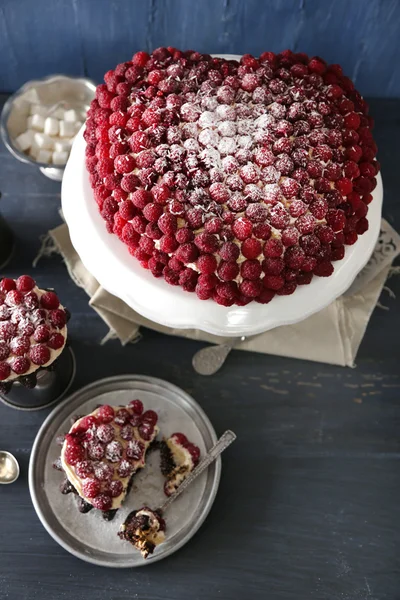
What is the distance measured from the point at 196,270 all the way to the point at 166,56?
46 centimetres

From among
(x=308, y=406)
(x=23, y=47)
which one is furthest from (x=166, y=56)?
(x=308, y=406)

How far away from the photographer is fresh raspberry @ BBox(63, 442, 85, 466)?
1.18m

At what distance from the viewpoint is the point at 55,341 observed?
3.89 feet

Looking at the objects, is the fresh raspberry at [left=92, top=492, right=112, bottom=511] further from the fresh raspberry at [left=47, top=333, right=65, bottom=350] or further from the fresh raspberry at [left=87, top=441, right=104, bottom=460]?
the fresh raspberry at [left=47, top=333, right=65, bottom=350]

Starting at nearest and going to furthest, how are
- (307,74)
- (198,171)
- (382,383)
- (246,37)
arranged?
(198,171) → (307,74) → (382,383) → (246,37)

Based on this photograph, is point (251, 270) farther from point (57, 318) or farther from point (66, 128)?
point (66, 128)

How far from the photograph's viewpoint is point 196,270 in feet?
3.62

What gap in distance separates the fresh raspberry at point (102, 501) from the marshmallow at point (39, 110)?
3.12 ft

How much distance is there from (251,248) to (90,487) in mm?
537

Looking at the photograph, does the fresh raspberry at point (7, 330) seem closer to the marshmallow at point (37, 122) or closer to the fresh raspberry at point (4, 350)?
the fresh raspberry at point (4, 350)

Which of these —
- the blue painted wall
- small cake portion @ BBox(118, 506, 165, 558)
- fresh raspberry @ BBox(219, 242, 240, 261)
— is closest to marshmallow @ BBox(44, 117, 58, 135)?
the blue painted wall

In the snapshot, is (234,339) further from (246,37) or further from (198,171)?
(246,37)

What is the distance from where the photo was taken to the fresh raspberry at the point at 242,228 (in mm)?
1064

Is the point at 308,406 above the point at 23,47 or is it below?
below
